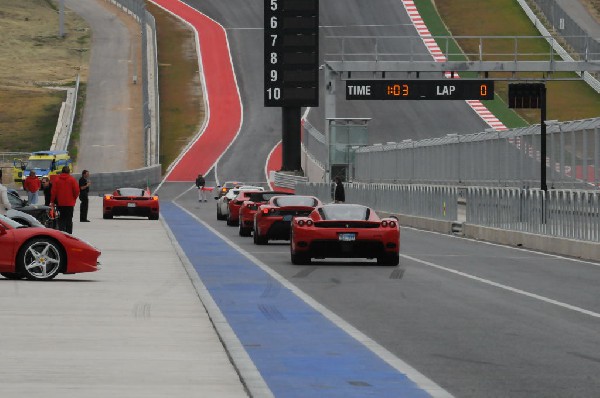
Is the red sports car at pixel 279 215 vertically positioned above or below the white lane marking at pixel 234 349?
above

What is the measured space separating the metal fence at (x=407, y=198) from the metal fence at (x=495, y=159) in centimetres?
229

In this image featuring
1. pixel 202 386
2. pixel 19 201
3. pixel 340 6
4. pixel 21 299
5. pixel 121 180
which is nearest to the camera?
pixel 202 386

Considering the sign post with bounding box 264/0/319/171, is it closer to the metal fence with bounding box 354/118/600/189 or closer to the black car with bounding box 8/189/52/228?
the metal fence with bounding box 354/118/600/189

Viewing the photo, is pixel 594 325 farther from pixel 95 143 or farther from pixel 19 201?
pixel 95 143

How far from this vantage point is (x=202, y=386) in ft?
34.4

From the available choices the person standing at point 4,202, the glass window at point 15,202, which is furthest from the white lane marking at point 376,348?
the glass window at point 15,202

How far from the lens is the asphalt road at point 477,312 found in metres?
11.7

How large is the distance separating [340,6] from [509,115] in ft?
87.9

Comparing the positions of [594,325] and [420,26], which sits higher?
[420,26]

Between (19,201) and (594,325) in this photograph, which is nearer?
(594,325)

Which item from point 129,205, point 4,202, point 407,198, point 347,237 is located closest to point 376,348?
point 347,237

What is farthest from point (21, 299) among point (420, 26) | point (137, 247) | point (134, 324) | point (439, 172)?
point (420, 26)

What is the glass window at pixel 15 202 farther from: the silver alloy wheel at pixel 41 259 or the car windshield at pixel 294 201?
the silver alloy wheel at pixel 41 259

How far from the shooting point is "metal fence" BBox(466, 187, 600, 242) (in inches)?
1145
